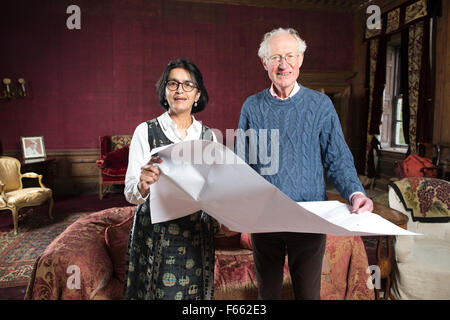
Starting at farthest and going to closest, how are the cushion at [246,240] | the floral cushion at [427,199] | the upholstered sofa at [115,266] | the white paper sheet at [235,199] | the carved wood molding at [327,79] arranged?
1. the carved wood molding at [327,79]
2. the floral cushion at [427,199]
3. the cushion at [246,240]
4. the upholstered sofa at [115,266]
5. the white paper sheet at [235,199]

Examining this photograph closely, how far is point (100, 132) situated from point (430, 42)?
5483 millimetres

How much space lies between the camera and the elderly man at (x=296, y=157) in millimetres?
1020

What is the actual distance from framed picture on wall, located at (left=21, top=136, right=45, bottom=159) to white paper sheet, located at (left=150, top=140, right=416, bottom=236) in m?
5.05

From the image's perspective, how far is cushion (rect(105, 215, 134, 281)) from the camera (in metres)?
1.49

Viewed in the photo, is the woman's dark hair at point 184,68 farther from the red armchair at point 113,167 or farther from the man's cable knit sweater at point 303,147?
the red armchair at point 113,167

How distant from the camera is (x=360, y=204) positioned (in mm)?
890

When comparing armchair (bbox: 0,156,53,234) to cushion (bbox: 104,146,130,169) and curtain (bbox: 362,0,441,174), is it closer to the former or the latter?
cushion (bbox: 104,146,130,169)

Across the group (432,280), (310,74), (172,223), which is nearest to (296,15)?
(310,74)

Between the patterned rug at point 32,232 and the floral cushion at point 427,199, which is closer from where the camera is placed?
the floral cushion at point 427,199

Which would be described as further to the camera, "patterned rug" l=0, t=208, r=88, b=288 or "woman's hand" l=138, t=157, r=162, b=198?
"patterned rug" l=0, t=208, r=88, b=288

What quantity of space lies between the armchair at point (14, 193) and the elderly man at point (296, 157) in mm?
3466

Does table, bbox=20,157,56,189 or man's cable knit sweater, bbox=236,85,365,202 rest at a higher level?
man's cable knit sweater, bbox=236,85,365,202

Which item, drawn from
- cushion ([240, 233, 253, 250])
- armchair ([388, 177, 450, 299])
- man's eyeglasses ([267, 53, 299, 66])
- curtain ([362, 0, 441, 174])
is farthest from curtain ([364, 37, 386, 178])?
man's eyeglasses ([267, 53, 299, 66])

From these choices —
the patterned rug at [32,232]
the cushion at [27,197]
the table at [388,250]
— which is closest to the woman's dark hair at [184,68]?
the table at [388,250]
